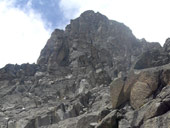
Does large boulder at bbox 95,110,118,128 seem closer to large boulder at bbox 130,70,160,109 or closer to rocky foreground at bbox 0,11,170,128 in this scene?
rocky foreground at bbox 0,11,170,128

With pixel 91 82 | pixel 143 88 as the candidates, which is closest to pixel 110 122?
pixel 143 88

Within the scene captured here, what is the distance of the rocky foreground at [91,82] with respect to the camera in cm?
A: 2779

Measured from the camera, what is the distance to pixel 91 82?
7625 cm

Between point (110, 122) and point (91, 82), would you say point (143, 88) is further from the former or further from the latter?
point (91, 82)

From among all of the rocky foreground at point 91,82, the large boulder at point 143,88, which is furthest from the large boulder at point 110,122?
the large boulder at point 143,88

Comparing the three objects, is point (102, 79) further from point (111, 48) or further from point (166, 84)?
point (166, 84)

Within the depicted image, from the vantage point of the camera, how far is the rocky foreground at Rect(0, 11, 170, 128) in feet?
91.2

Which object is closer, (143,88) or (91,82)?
(143,88)

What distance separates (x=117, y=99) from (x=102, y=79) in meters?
41.0

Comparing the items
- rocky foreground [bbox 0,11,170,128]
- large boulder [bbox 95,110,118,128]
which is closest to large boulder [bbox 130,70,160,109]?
rocky foreground [bbox 0,11,170,128]

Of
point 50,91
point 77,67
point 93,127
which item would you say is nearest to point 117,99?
point 93,127

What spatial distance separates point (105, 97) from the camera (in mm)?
52312

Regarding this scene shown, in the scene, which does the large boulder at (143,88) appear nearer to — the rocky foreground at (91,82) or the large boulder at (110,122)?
the rocky foreground at (91,82)

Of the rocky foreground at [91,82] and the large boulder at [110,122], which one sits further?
the rocky foreground at [91,82]
